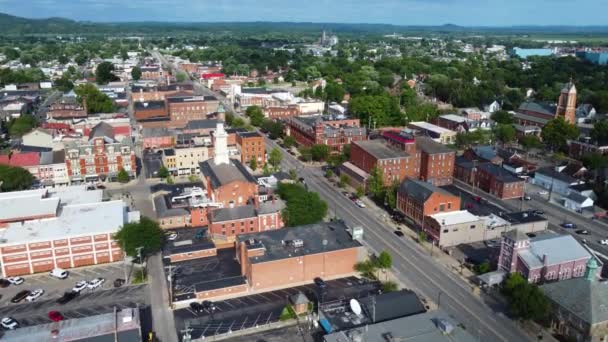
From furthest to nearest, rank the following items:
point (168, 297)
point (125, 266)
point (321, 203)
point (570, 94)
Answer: point (570, 94) < point (321, 203) < point (125, 266) < point (168, 297)

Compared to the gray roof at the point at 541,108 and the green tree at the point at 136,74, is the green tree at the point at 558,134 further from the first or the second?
the green tree at the point at 136,74

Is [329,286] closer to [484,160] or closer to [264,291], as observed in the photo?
[264,291]

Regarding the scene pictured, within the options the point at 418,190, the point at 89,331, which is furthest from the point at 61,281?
the point at 418,190

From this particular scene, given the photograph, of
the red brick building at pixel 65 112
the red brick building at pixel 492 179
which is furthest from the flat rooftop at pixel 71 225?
the red brick building at pixel 65 112

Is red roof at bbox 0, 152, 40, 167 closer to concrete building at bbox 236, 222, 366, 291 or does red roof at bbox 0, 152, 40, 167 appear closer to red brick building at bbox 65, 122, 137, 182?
red brick building at bbox 65, 122, 137, 182

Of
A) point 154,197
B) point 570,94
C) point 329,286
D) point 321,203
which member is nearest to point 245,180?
point 321,203

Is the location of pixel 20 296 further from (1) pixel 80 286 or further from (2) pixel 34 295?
(1) pixel 80 286
